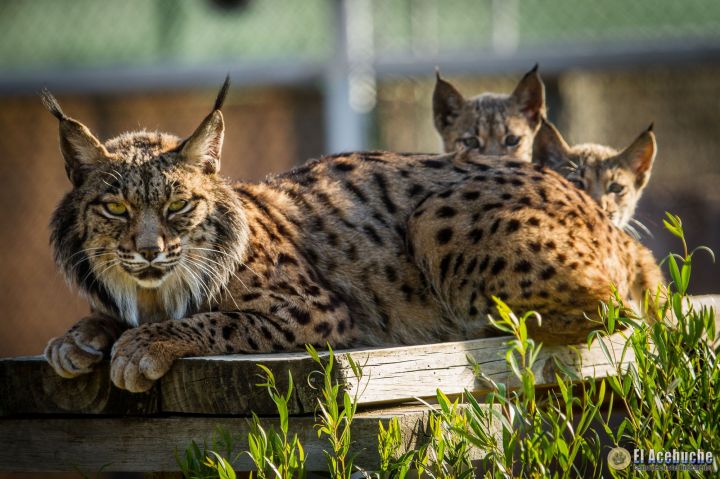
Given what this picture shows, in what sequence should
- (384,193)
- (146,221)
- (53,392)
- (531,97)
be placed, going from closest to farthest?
1. (53,392)
2. (146,221)
3. (384,193)
4. (531,97)

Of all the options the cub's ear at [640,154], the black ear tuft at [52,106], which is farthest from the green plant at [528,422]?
the cub's ear at [640,154]

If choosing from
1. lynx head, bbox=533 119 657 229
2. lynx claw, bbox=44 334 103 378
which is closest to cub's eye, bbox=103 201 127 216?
lynx claw, bbox=44 334 103 378

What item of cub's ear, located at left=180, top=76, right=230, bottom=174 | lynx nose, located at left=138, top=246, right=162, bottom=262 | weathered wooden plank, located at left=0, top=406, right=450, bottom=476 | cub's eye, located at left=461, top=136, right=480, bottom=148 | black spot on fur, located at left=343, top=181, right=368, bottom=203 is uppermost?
cub's ear, located at left=180, top=76, right=230, bottom=174

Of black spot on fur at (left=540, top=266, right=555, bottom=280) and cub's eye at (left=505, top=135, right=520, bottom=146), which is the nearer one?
black spot on fur at (left=540, top=266, right=555, bottom=280)

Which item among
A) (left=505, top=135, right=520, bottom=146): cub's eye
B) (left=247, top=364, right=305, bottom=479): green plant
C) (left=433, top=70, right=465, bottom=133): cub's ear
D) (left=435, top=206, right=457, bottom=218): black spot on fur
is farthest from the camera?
(left=433, top=70, right=465, bottom=133): cub's ear

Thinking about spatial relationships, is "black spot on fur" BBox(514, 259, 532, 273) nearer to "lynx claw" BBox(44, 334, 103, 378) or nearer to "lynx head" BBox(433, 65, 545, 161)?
"lynx claw" BBox(44, 334, 103, 378)

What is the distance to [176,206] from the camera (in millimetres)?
4391

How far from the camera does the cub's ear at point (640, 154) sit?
6.13 metres

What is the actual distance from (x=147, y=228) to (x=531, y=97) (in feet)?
10.7

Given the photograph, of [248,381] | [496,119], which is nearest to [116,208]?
[248,381]

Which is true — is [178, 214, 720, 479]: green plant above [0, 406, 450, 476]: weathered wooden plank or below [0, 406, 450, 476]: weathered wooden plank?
above

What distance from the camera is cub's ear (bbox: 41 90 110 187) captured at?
4.33m

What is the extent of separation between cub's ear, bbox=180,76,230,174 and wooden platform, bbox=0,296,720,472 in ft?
3.09

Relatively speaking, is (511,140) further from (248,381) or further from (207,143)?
(248,381)
